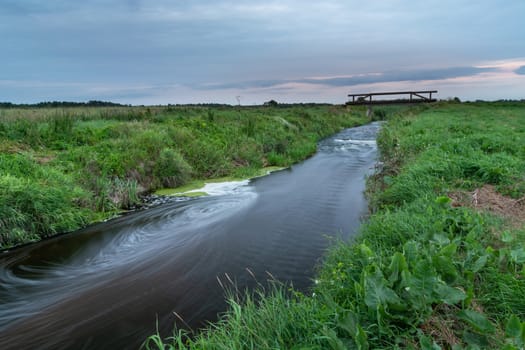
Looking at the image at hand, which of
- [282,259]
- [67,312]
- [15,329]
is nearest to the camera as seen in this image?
[15,329]

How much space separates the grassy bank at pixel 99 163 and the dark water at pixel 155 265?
2.05 ft

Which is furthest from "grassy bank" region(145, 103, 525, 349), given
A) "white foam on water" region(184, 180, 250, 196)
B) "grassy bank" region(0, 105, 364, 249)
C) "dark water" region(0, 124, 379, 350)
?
"white foam on water" region(184, 180, 250, 196)

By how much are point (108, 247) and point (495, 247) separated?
610 cm

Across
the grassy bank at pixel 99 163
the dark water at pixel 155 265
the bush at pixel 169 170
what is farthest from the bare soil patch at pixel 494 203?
the bush at pixel 169 170

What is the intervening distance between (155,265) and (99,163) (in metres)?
4.64

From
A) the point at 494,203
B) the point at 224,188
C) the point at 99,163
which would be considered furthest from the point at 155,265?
the point at 494,203

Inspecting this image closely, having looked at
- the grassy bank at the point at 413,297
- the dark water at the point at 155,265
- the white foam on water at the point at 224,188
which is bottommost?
the dark water at the point at 155,265

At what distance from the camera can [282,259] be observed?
5.63 meters

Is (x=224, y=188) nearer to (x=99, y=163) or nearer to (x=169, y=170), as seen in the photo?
(x=169, y=170)

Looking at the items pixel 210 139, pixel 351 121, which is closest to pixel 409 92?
pixel 351 121

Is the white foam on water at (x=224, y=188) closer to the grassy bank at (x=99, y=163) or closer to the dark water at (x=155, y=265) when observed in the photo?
the dark water at (x=155, y=265)

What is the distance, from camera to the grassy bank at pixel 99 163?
6551mm

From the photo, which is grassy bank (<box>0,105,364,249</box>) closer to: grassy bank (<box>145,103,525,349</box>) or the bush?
the bush

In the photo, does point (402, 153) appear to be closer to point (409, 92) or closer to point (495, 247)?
point (495, 247)
